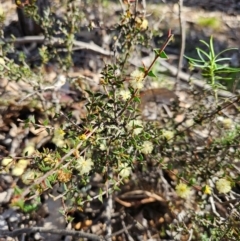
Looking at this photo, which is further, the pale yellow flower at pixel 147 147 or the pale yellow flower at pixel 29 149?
the pale yellow flower at pixel 29 149

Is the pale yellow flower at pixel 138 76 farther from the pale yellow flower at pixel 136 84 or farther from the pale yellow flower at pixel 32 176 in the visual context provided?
the pale yellow flower at pixel 32 176

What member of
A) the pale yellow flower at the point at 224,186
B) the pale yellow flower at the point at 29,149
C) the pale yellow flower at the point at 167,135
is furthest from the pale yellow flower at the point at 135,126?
the pale yellow flower at the point at 29,149

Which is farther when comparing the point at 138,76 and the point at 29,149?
the point at 29,149

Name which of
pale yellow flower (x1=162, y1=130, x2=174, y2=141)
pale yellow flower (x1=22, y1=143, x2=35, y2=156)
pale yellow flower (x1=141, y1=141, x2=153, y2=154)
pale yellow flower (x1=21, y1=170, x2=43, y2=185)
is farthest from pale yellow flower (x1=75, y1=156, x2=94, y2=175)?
pale yellow flower (x1=22, y1=143, x2=35, y2=156)

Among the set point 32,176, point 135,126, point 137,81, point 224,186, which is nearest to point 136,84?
point 137,81

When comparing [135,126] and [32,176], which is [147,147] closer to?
[135,126]

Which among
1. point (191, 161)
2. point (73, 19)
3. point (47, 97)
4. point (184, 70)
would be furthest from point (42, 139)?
point (184, 70)

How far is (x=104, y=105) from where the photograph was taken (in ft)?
4.99

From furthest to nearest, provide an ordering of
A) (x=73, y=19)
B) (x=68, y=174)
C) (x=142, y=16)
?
(x=73, y=19) → (x=142, y=16) → (x=68, y=174)

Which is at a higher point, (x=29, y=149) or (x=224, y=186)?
(x=224, y=186)

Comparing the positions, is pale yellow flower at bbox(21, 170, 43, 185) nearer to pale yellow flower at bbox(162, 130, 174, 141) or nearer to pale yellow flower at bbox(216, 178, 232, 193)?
pale yellow flower at bbox(162, 130, 174, 141)

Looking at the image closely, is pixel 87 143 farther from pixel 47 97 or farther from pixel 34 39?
pixel 34 39

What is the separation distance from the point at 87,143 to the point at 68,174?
0.60 ft

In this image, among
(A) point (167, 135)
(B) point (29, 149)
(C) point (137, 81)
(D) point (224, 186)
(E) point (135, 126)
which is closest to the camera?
(C) point (137, 81)
